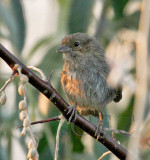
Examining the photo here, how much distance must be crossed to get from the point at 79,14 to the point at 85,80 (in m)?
0.83

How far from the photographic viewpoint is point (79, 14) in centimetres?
405

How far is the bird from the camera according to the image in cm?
349

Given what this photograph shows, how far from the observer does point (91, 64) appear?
3570 mm

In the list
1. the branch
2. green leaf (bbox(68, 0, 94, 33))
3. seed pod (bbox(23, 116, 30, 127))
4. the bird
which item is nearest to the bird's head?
the bird

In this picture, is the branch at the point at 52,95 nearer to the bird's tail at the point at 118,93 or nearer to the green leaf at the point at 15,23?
the bird's tail at the point at 118,93

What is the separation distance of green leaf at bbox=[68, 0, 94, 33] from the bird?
0.40m

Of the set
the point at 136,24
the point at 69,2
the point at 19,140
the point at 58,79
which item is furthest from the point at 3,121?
the point at 136,24

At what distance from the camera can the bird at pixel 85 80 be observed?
11.5 ft

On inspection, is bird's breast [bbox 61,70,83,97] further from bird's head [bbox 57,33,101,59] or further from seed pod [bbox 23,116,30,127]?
seed pod [bbox 23,116,30,127]

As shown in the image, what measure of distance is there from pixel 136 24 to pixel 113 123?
3.53 ft

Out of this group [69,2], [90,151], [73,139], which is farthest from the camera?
[69,2]

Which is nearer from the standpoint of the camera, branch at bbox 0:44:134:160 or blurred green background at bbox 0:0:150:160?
branch at bbox 0:44:134:160

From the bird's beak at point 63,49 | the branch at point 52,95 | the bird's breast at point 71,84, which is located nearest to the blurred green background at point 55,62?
the bird's breast at point 71,84

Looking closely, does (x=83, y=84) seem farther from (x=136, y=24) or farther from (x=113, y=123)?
(x=136, y=24)
